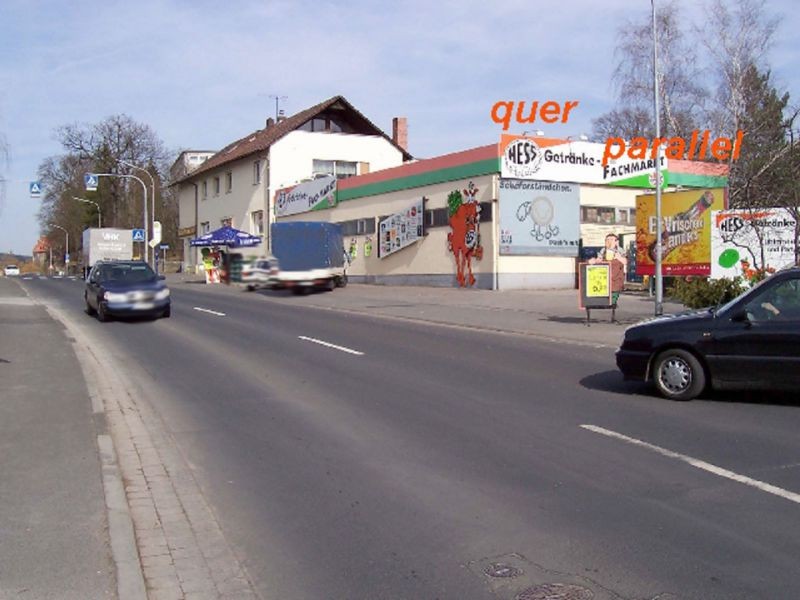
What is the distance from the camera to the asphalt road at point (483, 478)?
176 inches

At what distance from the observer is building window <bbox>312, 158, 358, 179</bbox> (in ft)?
152

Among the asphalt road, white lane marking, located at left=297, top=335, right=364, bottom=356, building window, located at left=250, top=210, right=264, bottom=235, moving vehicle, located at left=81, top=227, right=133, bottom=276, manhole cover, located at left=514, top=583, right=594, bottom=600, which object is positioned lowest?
manhole cover, located at left=514, top=583, right=594, bottom=600

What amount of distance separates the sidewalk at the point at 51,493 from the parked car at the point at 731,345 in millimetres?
6124

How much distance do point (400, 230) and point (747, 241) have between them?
15054 millimetres

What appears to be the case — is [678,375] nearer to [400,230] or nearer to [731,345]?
[731,345]

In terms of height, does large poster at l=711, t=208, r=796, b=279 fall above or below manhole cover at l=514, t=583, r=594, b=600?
above

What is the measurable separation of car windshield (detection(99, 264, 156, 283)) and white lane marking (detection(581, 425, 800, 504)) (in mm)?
15884

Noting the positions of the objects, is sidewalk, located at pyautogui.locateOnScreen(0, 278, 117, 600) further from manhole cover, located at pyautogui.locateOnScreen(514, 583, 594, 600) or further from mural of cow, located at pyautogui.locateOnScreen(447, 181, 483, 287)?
mural of cow, located at pyautogui.locateOnScreen(447, 181, 483, 287)

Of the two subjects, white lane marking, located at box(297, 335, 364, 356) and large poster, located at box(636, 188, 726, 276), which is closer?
white lane marking, located at box(297, 335, 364, 356)

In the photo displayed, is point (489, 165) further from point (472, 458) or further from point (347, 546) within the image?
point (347, 546)

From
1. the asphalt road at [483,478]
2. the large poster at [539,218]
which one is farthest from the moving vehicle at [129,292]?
the large poster at [539,218]

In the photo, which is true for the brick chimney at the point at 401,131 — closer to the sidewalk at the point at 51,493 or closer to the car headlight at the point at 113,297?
the car headlight at the point at 113,297

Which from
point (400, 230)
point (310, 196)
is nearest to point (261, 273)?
point (400, 230)

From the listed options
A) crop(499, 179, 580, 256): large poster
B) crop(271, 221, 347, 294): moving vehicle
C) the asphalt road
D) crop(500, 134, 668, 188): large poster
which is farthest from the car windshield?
crop(271, 221, 347, 294): moving vehicle
